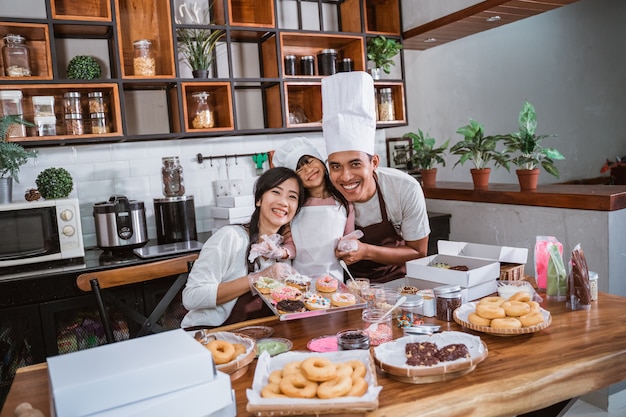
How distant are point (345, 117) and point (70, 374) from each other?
4.46 ft

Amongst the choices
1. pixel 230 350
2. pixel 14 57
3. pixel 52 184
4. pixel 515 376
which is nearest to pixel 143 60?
pixel 14 57

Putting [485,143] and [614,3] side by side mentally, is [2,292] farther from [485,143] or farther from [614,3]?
[614,3]

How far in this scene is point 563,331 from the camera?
1.70 meters

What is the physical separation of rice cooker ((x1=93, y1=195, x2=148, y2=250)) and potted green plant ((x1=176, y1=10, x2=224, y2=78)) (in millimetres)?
1002

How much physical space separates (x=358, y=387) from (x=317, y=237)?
0.96m

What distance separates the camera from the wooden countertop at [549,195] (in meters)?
3.00

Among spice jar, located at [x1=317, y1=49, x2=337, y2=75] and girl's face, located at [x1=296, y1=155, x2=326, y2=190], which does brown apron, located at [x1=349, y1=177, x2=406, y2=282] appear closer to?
girl's face, located at [x1=296, y1=155, x2=326, y2=190]

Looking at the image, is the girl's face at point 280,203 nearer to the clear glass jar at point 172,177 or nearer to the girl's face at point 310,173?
the girl's face at point 310,173

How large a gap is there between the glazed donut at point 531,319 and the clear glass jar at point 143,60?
110 inches

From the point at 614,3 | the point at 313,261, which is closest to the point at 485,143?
the point at 313,261

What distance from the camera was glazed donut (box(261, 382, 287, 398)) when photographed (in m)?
1.23

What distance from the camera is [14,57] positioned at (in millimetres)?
3230

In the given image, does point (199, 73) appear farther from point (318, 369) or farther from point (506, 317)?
point (318, 369)

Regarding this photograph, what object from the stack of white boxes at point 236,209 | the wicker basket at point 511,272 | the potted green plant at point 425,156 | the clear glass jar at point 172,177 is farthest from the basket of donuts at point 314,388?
the potted green plant at point 425,156
